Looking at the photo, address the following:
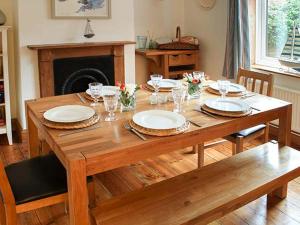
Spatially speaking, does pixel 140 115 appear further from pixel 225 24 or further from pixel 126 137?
pixel 225 24

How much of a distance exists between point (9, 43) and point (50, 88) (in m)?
0.69

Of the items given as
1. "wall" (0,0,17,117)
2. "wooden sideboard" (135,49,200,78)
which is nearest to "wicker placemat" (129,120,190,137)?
"wooden sideboard" (135,49,200,78)

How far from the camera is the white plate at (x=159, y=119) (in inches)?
69.7

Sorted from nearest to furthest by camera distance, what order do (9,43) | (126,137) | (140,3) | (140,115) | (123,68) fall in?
(126,137)
(140,115)
(9,43)
(123,68)
(140,3)

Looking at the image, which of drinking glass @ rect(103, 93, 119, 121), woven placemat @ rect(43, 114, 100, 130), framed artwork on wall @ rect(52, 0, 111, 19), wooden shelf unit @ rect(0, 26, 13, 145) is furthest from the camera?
framed artwork on wall @ rect(52, 0, 111, 19)

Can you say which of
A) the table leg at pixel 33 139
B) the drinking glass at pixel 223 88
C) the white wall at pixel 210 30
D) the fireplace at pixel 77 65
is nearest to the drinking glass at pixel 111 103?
the table leg at pixel 33 139

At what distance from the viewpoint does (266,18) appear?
12.3 feet

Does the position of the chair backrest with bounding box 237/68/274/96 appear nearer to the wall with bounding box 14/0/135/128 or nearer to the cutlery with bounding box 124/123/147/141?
the cutlery with bounding box 124/123/147/141

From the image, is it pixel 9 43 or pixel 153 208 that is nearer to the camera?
pixel 153 208

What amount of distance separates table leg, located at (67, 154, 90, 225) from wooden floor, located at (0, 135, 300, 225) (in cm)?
78

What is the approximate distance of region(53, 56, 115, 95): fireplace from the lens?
3657mm

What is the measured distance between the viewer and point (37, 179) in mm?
1872

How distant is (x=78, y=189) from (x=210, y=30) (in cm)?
326

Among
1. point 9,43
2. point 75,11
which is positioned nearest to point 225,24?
point 75,11
